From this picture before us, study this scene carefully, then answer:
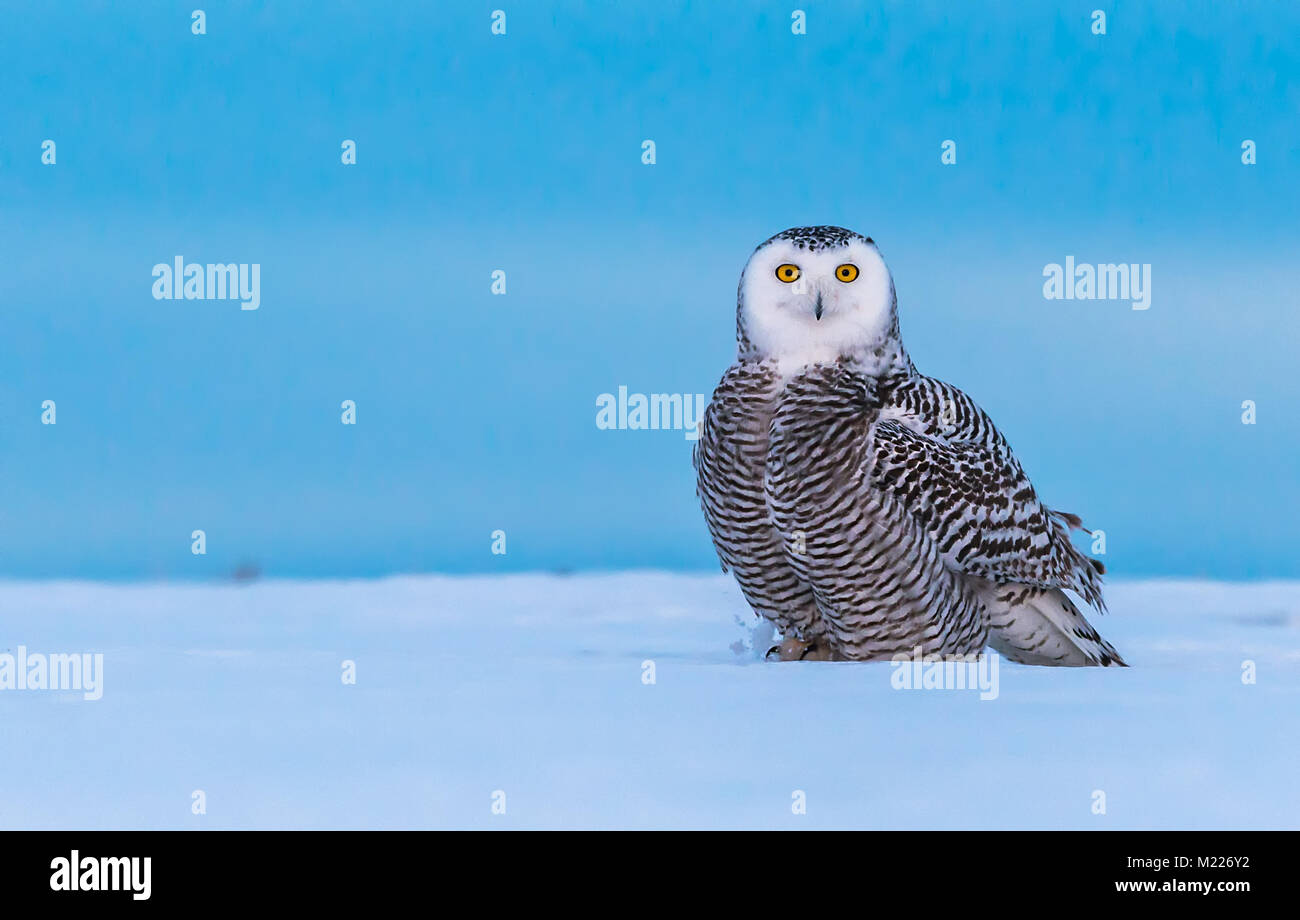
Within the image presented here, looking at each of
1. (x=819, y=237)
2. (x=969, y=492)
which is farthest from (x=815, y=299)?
(x=969, y=492)

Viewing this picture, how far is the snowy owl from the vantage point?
4.80 m

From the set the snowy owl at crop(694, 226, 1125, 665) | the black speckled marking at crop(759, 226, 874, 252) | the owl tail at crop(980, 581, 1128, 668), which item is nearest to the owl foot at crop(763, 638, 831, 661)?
the snowy owl at crop(694, 226, 1125, 665)

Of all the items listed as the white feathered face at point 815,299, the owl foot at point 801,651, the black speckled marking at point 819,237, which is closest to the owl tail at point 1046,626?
the owl foot at point 801,651

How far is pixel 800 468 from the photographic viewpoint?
479cm

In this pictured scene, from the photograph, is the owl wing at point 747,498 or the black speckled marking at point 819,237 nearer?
the black speckled marking at point 819,237

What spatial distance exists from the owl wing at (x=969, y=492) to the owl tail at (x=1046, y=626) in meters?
0.06

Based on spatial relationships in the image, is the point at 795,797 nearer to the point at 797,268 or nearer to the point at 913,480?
the point at 913,480

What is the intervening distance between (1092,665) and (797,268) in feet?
5.40

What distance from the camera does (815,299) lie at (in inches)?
190

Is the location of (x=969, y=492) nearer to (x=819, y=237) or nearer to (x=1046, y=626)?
(x=1046, y=626)

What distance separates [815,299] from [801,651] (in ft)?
3.93

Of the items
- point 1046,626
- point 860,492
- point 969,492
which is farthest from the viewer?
point 1046,626

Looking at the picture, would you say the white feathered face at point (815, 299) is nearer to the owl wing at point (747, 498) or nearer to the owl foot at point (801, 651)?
the owl wing at point (747, 498)

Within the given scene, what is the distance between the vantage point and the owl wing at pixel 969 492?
15.8ft
